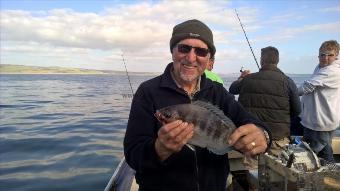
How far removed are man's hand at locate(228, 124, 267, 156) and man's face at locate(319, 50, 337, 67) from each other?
518cm

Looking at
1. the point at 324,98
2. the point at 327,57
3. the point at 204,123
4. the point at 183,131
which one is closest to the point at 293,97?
the point at 324,98

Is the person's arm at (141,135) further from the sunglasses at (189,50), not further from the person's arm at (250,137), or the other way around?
the person's arm at (250,137)

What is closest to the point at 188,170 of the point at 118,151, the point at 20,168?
the point at 20,168

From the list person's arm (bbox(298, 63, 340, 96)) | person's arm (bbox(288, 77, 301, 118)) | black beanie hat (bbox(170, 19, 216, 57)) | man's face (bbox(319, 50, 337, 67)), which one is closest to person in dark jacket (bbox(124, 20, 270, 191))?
black beanie hat (bbox(170, 19, 216, 57))

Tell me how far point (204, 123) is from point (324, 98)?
5.64 m

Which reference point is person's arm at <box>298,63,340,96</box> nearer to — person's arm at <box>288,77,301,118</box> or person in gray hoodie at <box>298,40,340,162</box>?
→ person in gray hoodie at <box>298,40,340,162</box>

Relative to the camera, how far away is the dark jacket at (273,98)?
786 centimetres

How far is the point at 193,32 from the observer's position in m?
3.92

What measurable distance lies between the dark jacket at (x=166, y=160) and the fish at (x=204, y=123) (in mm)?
270

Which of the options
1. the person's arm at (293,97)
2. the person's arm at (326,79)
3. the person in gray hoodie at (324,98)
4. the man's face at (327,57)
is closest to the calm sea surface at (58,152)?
the person's arm at (293,97)

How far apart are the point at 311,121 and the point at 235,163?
1.95 meters

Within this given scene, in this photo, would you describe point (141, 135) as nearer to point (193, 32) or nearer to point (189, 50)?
point (189, 50)

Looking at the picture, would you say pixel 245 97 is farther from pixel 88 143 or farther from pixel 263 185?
pixel 88 143

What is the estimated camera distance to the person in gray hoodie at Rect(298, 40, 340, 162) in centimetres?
796
